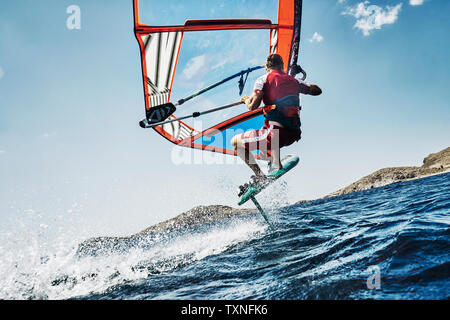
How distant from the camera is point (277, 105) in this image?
4.06 m

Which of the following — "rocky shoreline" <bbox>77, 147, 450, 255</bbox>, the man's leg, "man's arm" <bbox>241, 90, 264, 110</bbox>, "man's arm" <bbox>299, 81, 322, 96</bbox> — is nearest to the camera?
"man's arm" <bbox>241, 90, 264, 110</bbox>

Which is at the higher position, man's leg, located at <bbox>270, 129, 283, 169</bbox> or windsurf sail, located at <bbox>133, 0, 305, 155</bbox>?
windsurf sail, located at <bbox>133, 0, 305, 155</bbox>

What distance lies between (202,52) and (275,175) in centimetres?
322

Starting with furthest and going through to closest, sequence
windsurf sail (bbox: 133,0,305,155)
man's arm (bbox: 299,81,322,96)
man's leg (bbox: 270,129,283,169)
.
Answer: windsurf sail (bbox: 133,0,305,155)
man's arm (bbox: 299,81,322,96)
man's leg (bbox: 270,129,283,169)

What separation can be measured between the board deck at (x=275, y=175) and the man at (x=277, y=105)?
0.12 meters

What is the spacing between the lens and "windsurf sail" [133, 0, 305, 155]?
4938 millimetres

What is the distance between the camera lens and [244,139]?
4617mm

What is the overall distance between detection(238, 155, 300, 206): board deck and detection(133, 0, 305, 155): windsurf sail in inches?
70.2

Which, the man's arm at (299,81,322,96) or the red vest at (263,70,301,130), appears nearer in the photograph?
the red vest at (263,70,301,130)

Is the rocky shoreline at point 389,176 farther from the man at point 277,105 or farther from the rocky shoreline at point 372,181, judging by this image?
the man at point 277,105

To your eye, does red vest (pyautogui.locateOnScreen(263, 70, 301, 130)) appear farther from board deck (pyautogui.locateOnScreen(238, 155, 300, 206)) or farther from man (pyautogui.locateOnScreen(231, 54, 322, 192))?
board deck (pyautogui.locateOnScreen(238, 155, 300, 206))

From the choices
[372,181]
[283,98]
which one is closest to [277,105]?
[283,98]

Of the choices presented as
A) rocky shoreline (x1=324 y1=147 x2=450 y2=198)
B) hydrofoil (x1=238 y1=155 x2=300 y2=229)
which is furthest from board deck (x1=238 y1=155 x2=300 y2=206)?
rocky shoreline (x1=324 y1=147 x2=450 y2=198)
